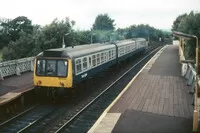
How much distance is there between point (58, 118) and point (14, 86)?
4365 mm

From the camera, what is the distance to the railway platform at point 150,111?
1083 cm

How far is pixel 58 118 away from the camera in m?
14.3

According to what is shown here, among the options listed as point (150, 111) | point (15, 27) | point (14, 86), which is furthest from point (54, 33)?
point (15, 27)

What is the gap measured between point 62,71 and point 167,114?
20.0ft

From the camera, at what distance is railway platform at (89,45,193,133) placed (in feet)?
35.5

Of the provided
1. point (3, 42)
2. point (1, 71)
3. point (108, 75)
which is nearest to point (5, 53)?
point (3, 42)

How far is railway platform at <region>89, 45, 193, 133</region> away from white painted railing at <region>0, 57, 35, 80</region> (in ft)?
25.7

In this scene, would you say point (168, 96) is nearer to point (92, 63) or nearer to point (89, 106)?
point (89, 106)

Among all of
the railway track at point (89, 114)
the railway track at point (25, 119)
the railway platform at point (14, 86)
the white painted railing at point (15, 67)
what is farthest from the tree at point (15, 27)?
the railway track at point (25, 119)

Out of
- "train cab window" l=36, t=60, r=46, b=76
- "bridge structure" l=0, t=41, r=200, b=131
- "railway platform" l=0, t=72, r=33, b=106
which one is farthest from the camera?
"train cab window" l=36, t=60, r=46, b=76

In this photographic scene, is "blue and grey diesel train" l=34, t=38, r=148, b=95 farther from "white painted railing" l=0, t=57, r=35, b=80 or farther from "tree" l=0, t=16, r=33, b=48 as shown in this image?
"tree" l=0, t=16, r=33, b=48

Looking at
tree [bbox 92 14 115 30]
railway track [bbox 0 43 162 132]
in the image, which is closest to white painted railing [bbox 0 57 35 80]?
railway track [bbox 0 43 162 132]

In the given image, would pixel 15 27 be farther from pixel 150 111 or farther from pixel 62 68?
pixel 150 111

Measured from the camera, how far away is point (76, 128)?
1295 cm
